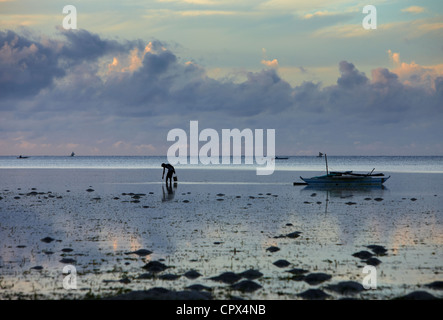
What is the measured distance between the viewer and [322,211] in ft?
127

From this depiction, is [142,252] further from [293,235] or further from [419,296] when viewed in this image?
[419,296]

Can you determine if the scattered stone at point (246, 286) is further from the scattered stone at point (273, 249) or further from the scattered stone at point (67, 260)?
the scattered stone at point (67, 260)

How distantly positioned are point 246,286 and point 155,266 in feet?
14.3

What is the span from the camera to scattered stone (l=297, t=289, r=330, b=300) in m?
15.5

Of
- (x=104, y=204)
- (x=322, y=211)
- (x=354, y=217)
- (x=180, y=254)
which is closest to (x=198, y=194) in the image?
(x=104, y=204)

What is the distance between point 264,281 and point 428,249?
10.4 metres

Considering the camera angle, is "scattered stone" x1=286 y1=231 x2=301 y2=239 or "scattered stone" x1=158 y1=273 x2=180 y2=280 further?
"scattered stone" x1=286 y1=231 x2=301 y2=239

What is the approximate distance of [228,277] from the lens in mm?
17594

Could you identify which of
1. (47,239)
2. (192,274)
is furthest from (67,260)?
(192,274)

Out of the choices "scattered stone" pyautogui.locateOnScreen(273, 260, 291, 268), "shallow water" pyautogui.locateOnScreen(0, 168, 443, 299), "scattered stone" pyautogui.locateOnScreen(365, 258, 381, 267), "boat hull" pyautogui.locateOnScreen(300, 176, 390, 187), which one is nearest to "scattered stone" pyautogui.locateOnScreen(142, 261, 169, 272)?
"shallow water" pyautogui.locateOnScreen(0, 168, 443, 299)

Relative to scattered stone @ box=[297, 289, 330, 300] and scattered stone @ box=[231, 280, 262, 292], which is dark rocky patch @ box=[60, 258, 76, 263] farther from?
scattered stone @ box=[297, 289, 330, 300]

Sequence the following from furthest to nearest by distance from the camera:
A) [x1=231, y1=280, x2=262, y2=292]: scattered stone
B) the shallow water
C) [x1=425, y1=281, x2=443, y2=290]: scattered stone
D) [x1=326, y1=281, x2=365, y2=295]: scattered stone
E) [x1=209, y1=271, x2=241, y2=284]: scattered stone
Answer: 1. [x1=209, y1=271, x2=241, y2=284]: scattered stone
2. the shallow water
3. [x1=425, y1=281, x2=443, y2=290]: scattered stone
4. [x1=231, y1=280, x2=262, y2=292]: scattered stone
5. [x1=326, y1=281, x2=365, y2=295]: scattered stone

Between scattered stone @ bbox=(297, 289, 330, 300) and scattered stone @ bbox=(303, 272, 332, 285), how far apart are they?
51.4 inches

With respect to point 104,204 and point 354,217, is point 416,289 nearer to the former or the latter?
point 354,217
